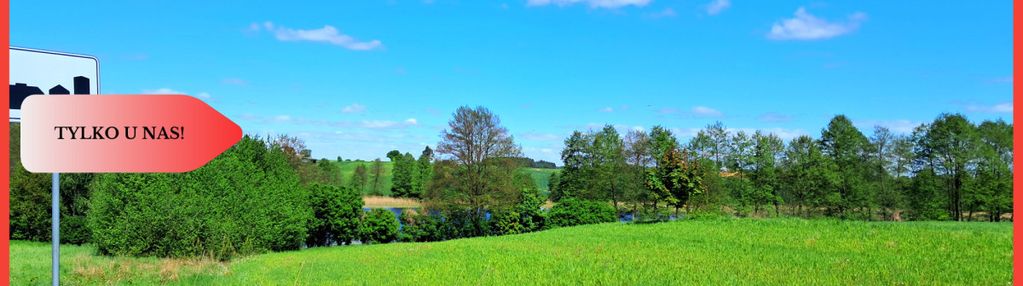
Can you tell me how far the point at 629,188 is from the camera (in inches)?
1897

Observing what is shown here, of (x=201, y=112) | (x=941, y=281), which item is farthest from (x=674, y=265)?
(x=201, y=112)

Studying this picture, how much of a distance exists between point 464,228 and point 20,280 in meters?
33.0

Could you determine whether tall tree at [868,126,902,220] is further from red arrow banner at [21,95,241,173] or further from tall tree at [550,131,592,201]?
red arrow banner at [21,95,241,173]

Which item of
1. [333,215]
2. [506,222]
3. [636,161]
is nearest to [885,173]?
[636,161]

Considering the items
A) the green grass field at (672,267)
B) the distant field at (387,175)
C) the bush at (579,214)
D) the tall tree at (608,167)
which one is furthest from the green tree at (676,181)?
the distant field at (387,175)

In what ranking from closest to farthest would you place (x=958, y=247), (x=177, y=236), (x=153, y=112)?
(x=153, y=112) < (x=958, y=247) < (x=177, y=236)

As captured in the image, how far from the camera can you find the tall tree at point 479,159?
41531mm

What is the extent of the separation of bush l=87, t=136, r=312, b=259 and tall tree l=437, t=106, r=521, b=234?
19930mm

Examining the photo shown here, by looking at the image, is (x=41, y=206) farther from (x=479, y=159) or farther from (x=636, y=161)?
(x=636, y=161)

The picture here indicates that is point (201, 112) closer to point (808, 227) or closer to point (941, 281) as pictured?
point (941, 281)

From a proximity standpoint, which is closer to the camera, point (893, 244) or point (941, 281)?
point (941, 281)

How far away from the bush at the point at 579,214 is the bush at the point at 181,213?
2401 centimetres

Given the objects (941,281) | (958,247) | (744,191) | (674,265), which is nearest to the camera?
(941,281)

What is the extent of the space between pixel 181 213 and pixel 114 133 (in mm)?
16752
